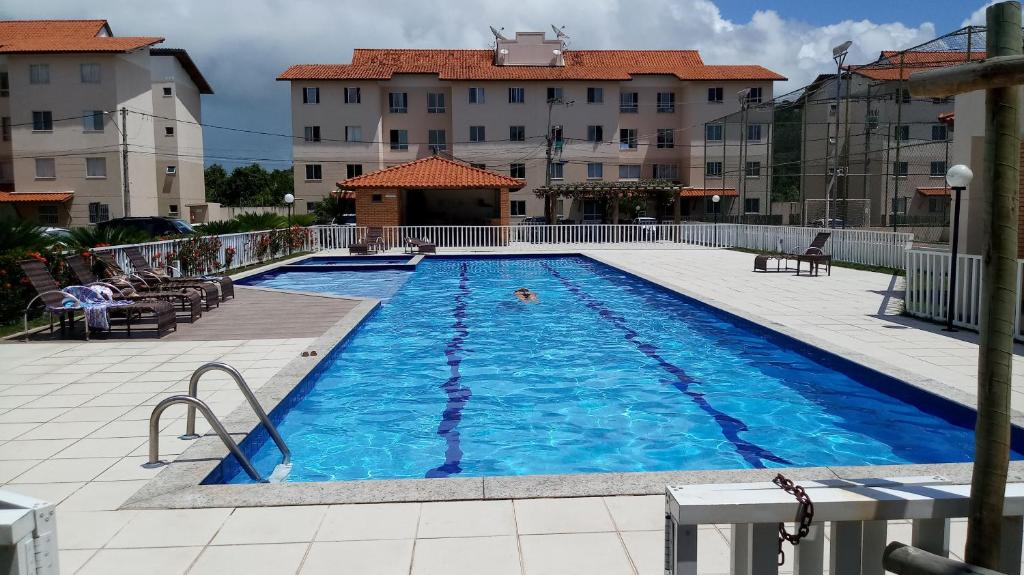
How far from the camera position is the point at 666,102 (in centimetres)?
4928

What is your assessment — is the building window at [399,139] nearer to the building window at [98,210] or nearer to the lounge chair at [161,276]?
the building window at [98,210]

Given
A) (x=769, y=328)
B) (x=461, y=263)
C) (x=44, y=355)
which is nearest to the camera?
(x=44, y=355)

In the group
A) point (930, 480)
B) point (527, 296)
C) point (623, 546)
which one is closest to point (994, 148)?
point (930, 480)

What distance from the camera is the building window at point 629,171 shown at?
49094mm

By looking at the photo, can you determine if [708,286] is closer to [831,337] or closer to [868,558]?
[831,337]

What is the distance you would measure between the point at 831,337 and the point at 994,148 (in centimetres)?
804

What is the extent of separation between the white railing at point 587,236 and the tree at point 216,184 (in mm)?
59250

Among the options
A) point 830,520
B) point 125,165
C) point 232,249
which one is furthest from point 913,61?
point 125,165

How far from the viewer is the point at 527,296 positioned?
15695 mm

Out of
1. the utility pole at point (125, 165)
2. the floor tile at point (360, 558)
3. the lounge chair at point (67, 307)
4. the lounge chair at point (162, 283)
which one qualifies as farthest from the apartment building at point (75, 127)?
the floor tile at point (360, 558)

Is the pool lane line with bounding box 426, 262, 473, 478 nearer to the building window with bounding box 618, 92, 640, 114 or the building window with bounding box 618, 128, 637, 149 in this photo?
the building window with bounding box 618, 128, 637, 149

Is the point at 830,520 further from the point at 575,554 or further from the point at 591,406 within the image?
the point at 591,406

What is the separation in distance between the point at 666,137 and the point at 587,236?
20.5 m

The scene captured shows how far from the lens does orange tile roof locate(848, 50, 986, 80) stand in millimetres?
18408
